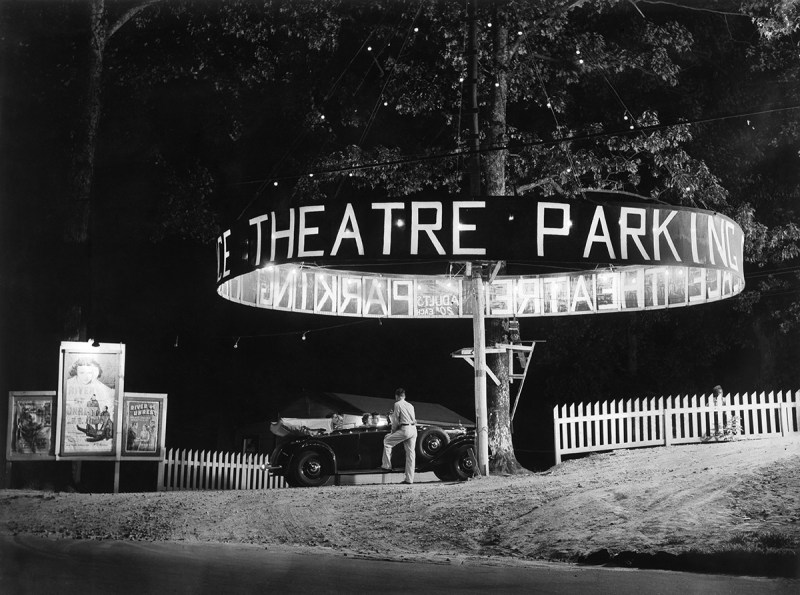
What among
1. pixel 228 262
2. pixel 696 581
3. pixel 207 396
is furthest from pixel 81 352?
pixel 207 396

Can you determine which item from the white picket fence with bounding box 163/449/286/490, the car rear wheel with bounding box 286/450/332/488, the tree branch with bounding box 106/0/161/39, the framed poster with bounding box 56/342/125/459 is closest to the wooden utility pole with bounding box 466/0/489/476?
the car rear wheel with bounding box 286/450/332/488

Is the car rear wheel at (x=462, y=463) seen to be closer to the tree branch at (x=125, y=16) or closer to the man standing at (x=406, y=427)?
the man standing at (x=406, y=427)

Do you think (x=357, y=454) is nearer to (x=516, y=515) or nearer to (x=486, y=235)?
(x=516, y=515)

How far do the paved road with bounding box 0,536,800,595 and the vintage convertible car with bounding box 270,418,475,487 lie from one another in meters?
8.59

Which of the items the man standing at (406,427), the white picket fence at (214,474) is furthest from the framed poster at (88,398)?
the man standing at (406,427)

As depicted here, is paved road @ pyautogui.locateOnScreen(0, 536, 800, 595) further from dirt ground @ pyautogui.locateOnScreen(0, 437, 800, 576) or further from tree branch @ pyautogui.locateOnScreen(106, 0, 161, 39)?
tree branch @ pyautogui.locateOnScreen(106, 0, 161, 39)

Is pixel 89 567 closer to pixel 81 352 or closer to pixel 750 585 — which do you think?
pixel 750 585

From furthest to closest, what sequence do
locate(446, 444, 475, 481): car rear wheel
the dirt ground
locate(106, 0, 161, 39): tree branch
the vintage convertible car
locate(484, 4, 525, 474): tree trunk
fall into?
locate(106, 0, 161, 39): tree branch, the vintage convertible car, locate(446, 444, 475, 481): car rear wheel, locate(484, 4, 525, 474): tree trunk, the dirt ground

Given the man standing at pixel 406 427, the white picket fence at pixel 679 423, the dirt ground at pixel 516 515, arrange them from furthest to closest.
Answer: the white picket fence at pixel 679 423
the man standing at pixel 406 427
the dirt ground at pixel 516 515

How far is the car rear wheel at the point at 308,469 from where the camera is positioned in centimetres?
2031

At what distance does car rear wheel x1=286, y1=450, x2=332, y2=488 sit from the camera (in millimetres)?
20312

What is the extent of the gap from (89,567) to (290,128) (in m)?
22.3

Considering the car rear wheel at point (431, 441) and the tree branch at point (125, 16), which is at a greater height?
the tree branch at point (125, 16)

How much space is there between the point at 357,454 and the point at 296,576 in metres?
10.9
